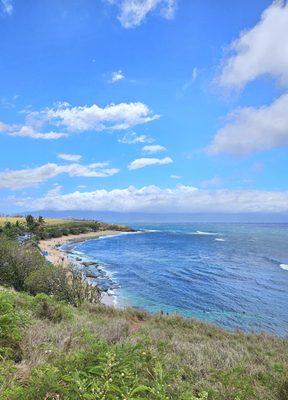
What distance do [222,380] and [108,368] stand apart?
2683 mm

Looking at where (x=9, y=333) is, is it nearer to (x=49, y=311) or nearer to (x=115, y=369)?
(x=115, y=369)

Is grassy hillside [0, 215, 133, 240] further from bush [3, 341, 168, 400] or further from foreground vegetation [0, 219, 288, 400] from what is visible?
bush [3, 341, 168, 400]

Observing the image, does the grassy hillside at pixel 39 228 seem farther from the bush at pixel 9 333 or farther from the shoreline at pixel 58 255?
the bush at pixel 9 333

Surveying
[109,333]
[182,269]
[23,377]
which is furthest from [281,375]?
[182,269]

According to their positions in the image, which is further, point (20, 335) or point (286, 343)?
point (286, 343)

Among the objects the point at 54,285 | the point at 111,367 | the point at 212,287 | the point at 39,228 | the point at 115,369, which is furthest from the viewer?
the point at 39,228

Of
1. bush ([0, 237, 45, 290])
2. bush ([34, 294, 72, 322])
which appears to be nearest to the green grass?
bush ([34, 294, 72, 322])

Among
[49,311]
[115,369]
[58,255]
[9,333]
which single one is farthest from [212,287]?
[58,255]

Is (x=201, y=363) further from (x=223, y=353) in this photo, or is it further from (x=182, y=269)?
(x=182, y=269)

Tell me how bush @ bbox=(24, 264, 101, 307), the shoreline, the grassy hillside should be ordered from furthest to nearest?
the grassy hillside
the shoreline
bush @ bbox=(24, 264, 101, 307)

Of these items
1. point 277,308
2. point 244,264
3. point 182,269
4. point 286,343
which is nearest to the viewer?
point 286,343

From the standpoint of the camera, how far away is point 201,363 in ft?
24.0

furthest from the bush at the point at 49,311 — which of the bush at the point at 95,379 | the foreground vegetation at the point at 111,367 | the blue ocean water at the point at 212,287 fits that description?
the blue ocean water at the point at 212,287

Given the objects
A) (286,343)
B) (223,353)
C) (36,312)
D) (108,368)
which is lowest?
(286,343)
